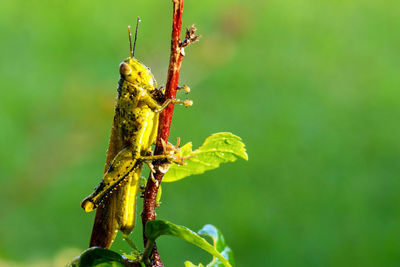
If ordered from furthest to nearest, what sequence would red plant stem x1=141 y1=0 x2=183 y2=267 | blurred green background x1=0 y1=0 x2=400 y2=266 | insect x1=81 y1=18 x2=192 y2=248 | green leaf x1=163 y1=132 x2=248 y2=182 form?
blurred green background x1=0 y1=0 x2=400 y2=266, insect x1=81 y1=18 x2=192 y2=248, green leaf x1=163 y1=132 x2=248 y2=182, red plant stem x1=141 y1=0 x2=183 y2=267

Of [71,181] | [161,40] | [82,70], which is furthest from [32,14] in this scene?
[71,181]

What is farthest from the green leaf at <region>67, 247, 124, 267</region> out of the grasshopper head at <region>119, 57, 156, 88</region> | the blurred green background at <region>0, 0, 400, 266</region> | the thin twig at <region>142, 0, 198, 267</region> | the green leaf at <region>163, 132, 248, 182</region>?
the blurred green background at <region>0, 0, 400, 266</region>

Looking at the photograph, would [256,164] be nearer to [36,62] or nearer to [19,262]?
[19,262]

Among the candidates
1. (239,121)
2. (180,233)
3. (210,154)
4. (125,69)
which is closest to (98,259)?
(180,233)

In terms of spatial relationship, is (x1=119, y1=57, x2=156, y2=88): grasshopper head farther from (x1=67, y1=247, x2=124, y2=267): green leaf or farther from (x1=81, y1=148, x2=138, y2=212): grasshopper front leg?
(x1=67, y1=247, x2=124, y2=267): green leaf

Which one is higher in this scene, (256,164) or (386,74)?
(386,74)

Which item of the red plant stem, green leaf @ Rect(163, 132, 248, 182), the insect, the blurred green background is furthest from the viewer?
the blurred green background

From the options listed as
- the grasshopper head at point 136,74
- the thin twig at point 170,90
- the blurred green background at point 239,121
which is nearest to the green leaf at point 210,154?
the thin twig at point 170,90

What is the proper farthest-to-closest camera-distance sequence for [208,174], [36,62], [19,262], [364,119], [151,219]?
[36,62]
[364,119]
[208,174]
[19,262]
[151,219]
